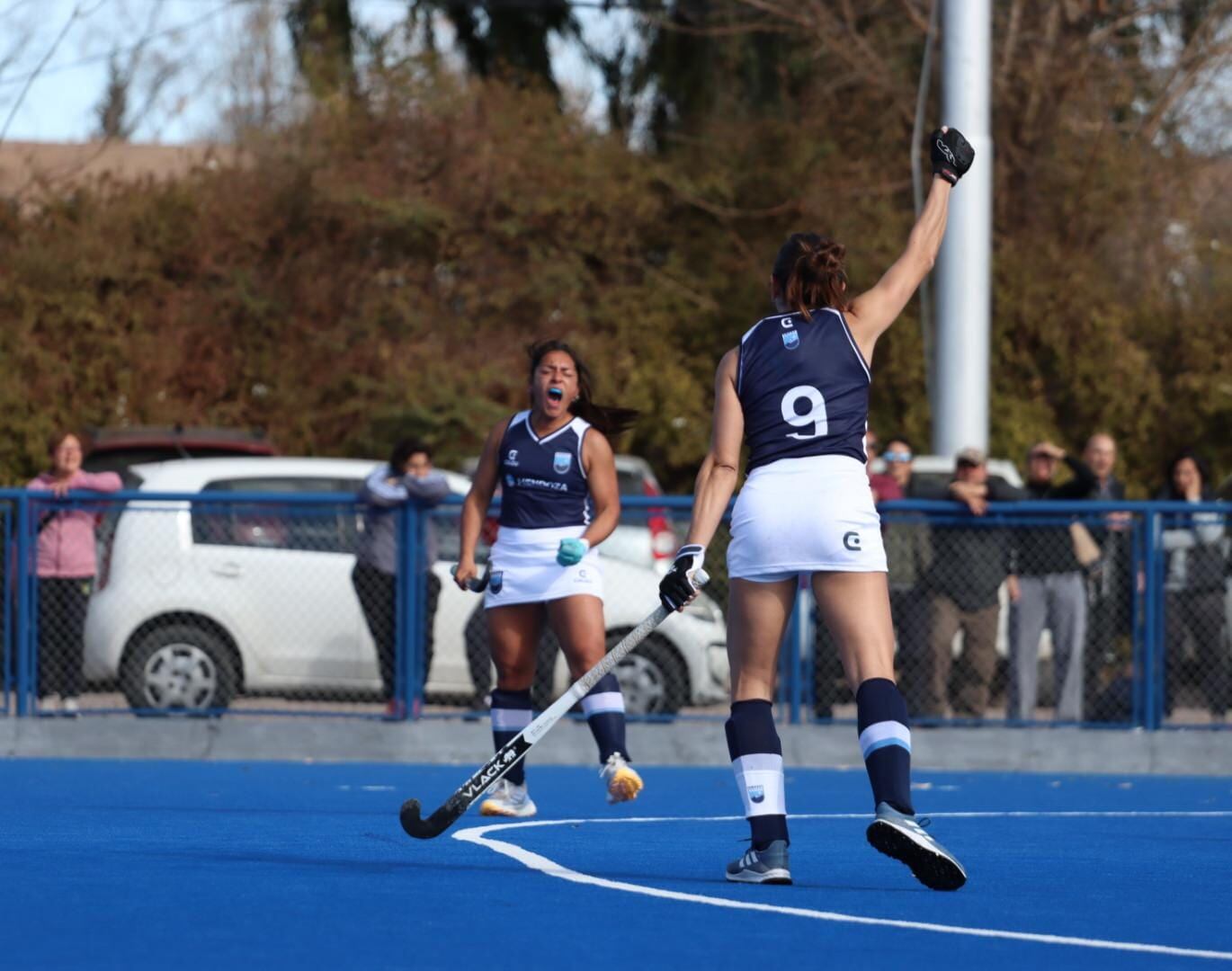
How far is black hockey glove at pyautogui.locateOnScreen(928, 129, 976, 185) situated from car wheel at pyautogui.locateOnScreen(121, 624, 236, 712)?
25.8 feet

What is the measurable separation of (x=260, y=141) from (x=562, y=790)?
17.7 metres

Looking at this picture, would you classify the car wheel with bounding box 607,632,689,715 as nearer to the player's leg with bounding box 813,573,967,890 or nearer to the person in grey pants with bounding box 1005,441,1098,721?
the person in grey pants with bounding box 1005,441,1098,721

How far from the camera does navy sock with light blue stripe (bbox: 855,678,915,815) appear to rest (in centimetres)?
700

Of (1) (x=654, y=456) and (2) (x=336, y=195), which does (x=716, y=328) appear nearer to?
(1) (x=654, y=456)

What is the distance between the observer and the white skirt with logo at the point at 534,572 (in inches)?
393

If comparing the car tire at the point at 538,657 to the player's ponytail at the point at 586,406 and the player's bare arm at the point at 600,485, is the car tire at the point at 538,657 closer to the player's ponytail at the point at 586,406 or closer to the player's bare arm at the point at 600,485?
the player's ponytail at the point at 586,406

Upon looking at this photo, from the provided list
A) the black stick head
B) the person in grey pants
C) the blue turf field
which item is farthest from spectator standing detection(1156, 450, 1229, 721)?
the black stick head

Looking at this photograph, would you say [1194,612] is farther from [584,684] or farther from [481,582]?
[584,684]

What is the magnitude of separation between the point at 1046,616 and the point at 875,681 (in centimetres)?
708

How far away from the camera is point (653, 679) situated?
1464 cm

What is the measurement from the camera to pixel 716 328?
28.2m

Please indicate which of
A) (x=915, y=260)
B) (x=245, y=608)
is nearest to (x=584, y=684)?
(x=915, y=260)

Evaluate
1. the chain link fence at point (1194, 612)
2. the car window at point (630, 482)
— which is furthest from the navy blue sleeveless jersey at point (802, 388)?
the car window at point (630, 482)

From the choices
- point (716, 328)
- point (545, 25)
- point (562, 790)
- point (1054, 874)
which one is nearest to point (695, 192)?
point (716, 328)
